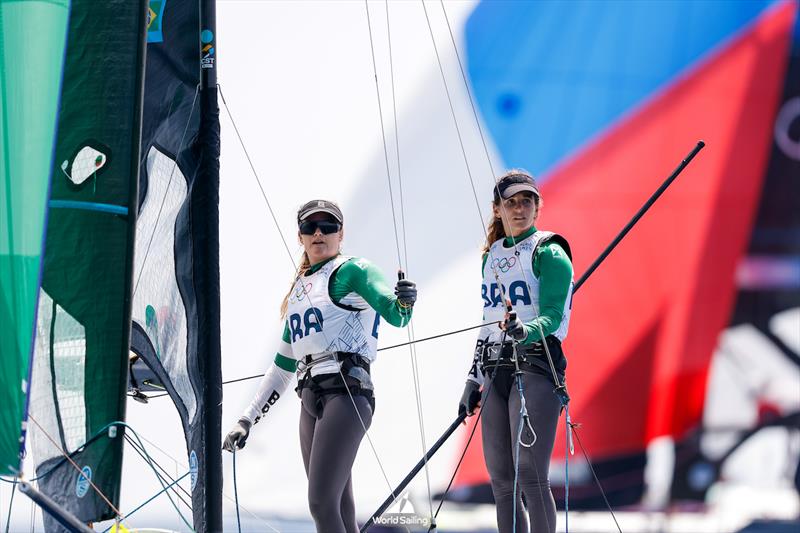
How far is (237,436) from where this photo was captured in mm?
3377

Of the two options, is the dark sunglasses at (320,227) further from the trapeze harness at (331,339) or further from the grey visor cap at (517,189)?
the grey visor cap at (517,189)

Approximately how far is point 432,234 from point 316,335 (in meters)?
2.29

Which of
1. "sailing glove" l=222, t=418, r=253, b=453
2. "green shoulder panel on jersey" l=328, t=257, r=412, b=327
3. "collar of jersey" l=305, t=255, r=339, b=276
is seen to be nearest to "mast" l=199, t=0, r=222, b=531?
"sailing glove" l=222, t=418, r=253, b=453

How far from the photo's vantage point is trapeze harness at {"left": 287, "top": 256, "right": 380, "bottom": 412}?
3176mm

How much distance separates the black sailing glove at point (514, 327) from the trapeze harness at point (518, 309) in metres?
0.27

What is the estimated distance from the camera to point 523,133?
5.88 meters

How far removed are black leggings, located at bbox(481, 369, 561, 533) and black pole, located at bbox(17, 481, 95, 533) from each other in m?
1.07

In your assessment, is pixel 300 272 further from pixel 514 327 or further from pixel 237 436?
pixel 514 327

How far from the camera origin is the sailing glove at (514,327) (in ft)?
9.93

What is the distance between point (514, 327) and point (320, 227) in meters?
0.62

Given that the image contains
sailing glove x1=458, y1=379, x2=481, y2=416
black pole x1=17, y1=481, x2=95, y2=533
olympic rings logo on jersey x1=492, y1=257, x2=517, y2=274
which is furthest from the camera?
sailing glove x1=458, y1=379, x2=481, y2=416

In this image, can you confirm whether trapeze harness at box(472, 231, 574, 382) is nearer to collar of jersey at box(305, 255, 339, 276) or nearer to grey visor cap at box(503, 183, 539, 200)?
grey visor cap at box(503, 183, 539, 200)
